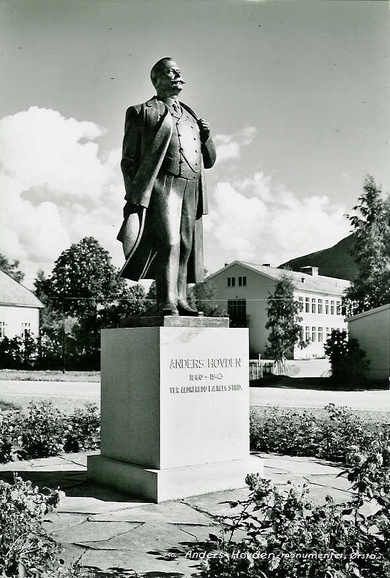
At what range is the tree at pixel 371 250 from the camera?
96.7ft

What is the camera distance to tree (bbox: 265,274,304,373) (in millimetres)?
35062

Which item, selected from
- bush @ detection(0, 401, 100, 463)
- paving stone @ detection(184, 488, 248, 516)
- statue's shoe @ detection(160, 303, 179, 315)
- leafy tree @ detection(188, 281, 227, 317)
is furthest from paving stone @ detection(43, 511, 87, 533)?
leafy tree @ detection(188, 281, 227, 317)

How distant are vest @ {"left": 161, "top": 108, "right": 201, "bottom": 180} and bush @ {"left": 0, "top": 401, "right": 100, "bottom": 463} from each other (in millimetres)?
3480

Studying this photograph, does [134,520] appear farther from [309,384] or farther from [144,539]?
[309,384]

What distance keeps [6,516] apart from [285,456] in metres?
4.70

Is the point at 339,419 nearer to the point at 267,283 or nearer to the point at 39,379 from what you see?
the point at 39,379

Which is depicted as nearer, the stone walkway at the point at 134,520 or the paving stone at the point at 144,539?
the stone walkway at the point at 134,520

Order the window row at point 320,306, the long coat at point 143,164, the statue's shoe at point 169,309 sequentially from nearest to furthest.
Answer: the statue's shoe at point 169,309 → the long coat at point 143,164 → the window row at point 320,306

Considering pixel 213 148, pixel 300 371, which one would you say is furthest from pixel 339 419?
pixel 300 371

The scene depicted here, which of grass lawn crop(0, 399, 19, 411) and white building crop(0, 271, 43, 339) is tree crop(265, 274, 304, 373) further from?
grass lawn crop(0, 399, 19, 411)

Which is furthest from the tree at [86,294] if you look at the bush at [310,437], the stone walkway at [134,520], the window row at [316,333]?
the stone walkway at [134,520]

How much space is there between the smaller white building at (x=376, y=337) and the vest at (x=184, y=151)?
18.3 meters

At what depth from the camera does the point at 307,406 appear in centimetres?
1538

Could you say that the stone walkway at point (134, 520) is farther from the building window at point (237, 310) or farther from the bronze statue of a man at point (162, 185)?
the building window at point (237, 310)
